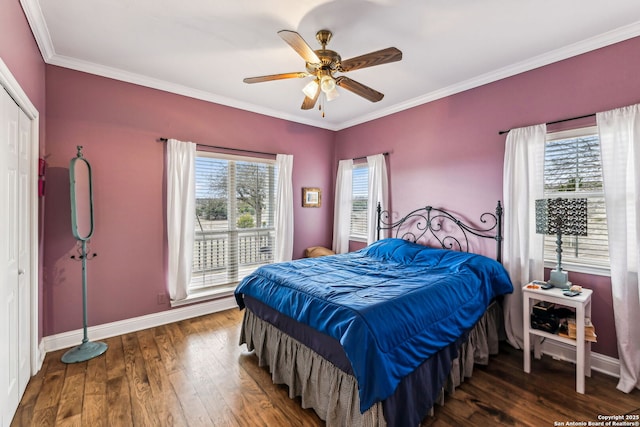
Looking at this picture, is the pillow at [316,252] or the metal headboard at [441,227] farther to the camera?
the pillow at [316,252]

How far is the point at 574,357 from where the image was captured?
2.56m

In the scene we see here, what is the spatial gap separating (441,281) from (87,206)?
135 inches

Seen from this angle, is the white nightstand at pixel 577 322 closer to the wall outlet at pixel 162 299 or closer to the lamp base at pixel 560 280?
the lamp base at pixel 560 280

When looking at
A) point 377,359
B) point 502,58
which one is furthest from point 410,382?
point 502,58

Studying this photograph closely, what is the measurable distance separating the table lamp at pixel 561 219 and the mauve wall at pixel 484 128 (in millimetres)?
349

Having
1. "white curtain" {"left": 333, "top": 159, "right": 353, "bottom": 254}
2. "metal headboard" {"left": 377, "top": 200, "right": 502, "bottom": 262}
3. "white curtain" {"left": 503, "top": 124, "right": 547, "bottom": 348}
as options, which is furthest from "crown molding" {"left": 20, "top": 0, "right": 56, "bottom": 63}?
"white curtain" {"left": 503, "top": 124, "right": 547, "bottom": 348}

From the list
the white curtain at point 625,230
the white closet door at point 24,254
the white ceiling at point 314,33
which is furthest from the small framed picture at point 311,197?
the white curtain at point 625,230

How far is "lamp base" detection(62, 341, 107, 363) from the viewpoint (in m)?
2.59

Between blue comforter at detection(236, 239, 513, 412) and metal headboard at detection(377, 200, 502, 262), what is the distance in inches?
19.4

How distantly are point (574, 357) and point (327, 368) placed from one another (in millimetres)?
2351

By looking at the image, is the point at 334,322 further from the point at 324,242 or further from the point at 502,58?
the point at 324,242

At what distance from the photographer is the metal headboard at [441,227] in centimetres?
311

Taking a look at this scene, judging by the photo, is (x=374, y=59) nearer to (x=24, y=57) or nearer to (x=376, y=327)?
(x=376, y=327)

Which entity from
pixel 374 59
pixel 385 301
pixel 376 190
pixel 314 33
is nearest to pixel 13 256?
pixel 385 301
